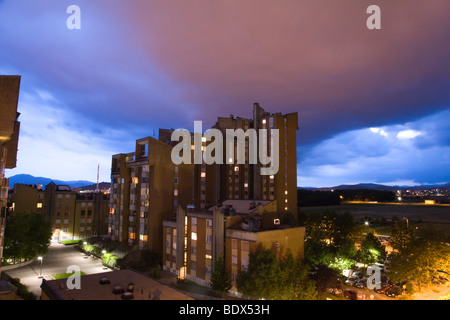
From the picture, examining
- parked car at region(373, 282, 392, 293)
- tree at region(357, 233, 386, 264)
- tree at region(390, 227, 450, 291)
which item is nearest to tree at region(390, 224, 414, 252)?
tree at region(357, 233, 386, 264)

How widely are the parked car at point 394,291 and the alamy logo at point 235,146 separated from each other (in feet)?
182

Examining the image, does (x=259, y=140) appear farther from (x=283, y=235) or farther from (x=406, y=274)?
(x=406, y=274)

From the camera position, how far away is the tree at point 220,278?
41688 millimetres

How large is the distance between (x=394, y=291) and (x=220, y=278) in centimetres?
2862

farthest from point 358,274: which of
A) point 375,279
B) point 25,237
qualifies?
point 25,237

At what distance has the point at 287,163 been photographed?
96.7 metres

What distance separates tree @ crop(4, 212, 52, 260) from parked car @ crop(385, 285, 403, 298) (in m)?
69.8

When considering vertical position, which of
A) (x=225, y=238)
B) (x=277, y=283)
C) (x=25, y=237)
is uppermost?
(x=225, y=238)

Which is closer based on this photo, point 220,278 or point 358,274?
point 220,278

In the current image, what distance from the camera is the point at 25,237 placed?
57.8 m

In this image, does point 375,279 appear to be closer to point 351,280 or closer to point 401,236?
point 351,280

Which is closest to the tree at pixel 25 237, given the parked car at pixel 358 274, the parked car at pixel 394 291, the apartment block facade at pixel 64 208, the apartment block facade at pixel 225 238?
the apartment block facade at pixel 64 208

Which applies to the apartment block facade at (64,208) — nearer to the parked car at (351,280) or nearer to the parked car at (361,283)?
the parked car at (351,280)
